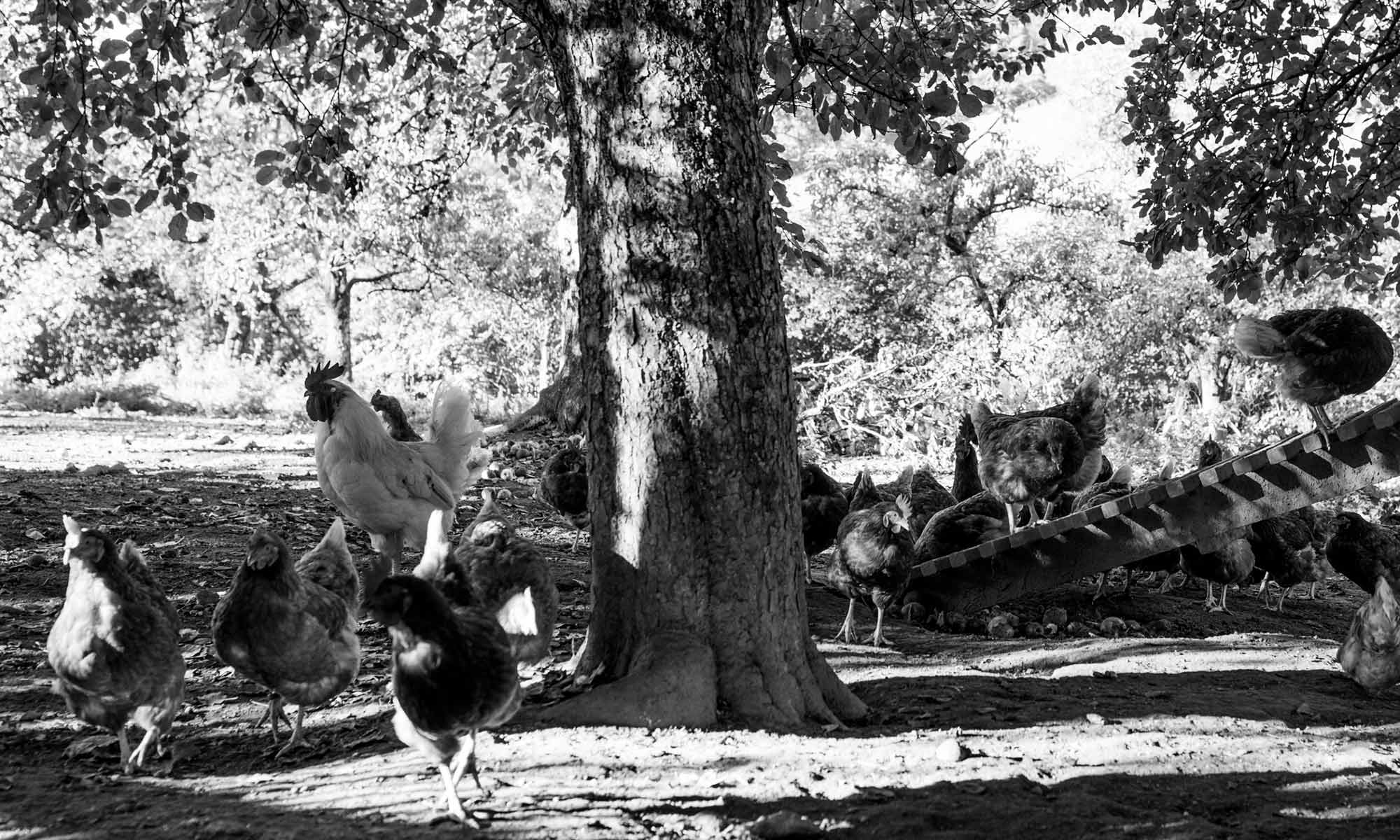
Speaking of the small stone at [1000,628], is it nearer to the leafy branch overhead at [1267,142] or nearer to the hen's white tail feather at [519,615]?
the leafy branch overhead at [1267,142]

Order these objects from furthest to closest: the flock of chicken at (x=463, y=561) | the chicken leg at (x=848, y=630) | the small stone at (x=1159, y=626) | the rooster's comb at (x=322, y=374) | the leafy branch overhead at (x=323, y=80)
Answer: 1. the small stone at (x=1159, y=626)
2. the rooster's comb at (x=322, y=374)
3. the chicken leg at (x=848, y=630)
4. the leafy branch overhead at (x=323, y=80)
5. the flock of chicken at (x=463, y=561)

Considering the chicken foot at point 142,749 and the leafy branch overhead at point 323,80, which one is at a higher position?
the leafy branch overhead at point 323,80

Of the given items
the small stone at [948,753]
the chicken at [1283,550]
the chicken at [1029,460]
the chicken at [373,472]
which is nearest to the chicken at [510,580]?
the chicken at [373,472]

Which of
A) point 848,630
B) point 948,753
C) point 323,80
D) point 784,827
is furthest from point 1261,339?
point 323,80

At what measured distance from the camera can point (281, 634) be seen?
3.83m

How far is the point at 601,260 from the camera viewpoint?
4031mm

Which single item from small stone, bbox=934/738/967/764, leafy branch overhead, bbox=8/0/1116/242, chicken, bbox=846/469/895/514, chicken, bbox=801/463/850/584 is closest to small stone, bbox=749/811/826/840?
small stone, bbox=934/738/967/764

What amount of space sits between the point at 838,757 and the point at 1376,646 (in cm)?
326

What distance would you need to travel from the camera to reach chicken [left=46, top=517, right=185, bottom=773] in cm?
364

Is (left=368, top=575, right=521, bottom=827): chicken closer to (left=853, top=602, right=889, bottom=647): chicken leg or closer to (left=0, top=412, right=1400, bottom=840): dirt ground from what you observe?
(left=0, top=412, right=1400, bottom=840): dirt ground

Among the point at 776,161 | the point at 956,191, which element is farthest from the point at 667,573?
the point at 956,191

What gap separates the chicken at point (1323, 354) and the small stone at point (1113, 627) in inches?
73.9

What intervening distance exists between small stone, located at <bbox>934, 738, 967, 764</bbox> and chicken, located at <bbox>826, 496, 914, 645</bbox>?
247 centimetres

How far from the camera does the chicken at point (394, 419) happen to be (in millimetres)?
7805
